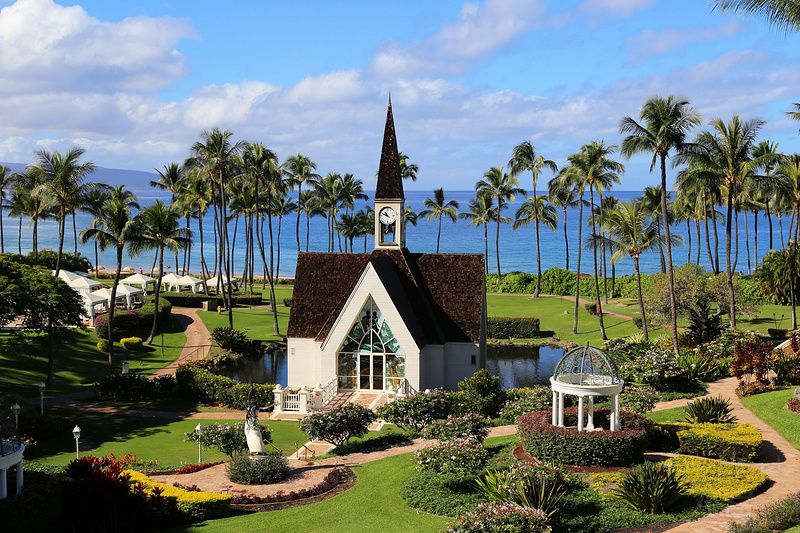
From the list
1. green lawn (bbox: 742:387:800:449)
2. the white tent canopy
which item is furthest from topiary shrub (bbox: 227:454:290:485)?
the white tent canopy

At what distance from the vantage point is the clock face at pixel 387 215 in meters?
41.1

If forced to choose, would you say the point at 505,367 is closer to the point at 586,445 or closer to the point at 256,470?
the point at 586,445

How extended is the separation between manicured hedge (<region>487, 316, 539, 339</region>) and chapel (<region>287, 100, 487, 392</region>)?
16250 millimetres

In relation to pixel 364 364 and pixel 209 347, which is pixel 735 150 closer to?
pixel 364 364

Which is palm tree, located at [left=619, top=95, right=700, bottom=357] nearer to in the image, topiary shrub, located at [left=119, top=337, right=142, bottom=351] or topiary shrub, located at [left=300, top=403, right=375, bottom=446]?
topiary shrub, located at [left=300, top=403, right=375, bottom=446]

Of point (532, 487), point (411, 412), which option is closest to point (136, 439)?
point (411, 412)

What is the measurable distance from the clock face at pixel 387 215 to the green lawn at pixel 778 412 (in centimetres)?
2070

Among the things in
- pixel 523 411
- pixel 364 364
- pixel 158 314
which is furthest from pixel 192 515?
pixel 158 314

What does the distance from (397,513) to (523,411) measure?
10.5m

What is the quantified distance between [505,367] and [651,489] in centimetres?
3219

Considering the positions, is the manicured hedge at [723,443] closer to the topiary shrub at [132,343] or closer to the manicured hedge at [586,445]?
the manicured hedge at [586,445]

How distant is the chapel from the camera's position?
36.4 meters

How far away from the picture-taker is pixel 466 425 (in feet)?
76.9

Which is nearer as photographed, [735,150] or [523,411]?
[523,411]
